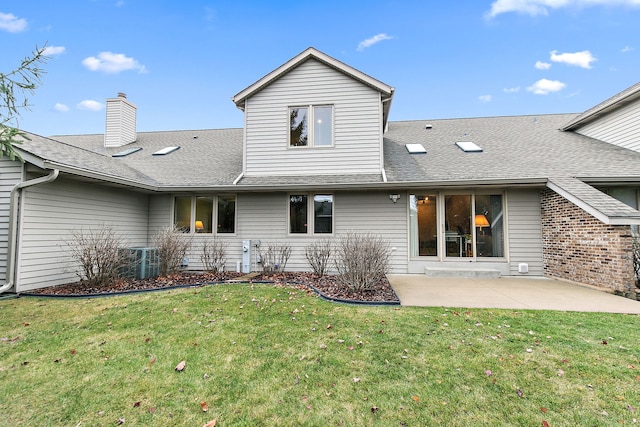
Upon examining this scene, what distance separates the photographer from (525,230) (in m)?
7.82

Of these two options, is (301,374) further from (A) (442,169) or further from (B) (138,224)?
(B) (138,224)

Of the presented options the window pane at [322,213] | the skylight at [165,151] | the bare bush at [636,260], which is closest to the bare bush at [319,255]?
the window pane at [322,213]

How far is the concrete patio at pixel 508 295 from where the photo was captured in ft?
16.3

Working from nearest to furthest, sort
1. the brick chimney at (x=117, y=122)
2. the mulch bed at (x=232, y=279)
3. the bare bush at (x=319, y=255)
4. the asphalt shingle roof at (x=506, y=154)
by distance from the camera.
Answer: the mulch bed at (x=232, y=279) → the asphalt shingle roof at (x=506, y=154) → the bare bush at (x=319, y=255) → the brick chimney at (x=117, y=122)

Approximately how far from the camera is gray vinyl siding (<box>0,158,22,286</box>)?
5.70 metres

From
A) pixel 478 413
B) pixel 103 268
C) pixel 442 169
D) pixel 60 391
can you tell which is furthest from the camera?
pixel 442 169

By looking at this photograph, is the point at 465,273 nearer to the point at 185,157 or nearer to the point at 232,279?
the point at 232,279

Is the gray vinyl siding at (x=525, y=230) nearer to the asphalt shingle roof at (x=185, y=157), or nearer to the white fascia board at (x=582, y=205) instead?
the white fascia board at (x=582, y=205)

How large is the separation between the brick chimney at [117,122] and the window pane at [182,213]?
6.08 metres

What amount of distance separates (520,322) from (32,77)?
661 cm

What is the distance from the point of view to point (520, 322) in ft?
13.5

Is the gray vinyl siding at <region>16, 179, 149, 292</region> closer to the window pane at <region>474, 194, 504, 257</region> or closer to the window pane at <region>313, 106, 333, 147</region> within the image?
the window pane at <region>313, 106, 333, 147</region>

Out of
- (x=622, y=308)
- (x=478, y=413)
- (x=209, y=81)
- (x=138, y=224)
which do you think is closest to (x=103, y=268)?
(x=138, y=224)

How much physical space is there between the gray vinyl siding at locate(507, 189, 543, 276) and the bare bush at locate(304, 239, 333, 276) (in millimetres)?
4951
